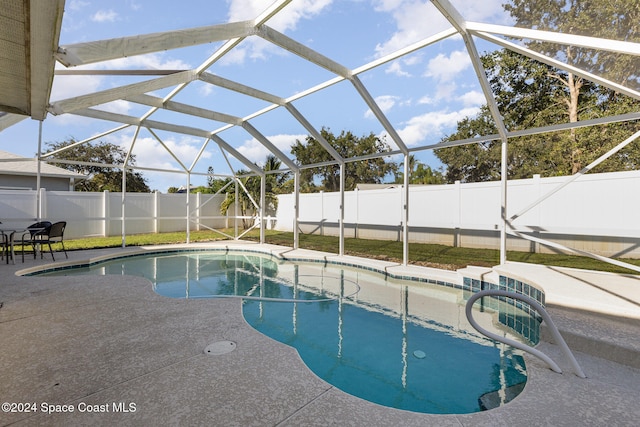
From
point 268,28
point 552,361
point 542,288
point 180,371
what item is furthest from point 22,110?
point 542,288

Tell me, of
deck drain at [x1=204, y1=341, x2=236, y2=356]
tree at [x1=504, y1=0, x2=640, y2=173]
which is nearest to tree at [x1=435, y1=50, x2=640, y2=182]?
tree at [x1=504, y1=0, x2=640, y2=173]

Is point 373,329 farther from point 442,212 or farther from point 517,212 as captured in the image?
point 442,212

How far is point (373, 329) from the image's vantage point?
421 centimetres

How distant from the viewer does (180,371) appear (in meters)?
2.54

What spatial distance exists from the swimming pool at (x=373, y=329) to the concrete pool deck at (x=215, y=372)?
50cm

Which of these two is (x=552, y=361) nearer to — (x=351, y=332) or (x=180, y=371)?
(x=351, y=332)

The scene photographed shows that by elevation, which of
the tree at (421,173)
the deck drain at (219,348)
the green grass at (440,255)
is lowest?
the deck drain at (219,348)

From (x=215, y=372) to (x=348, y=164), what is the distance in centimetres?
2510

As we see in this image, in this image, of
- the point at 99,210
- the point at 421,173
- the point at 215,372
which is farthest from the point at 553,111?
the point at 421,173

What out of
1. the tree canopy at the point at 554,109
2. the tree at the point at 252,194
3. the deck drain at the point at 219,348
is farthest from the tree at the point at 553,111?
the deck drain at the point at 219,348

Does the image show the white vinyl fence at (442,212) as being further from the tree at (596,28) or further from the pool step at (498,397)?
the pool step at (498,397)

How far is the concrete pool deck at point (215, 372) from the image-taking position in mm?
2000

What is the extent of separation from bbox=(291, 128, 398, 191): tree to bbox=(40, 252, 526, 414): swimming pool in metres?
19.3

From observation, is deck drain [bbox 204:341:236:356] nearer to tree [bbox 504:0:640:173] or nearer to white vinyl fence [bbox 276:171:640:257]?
tree [bbox 504:0:640:173]
